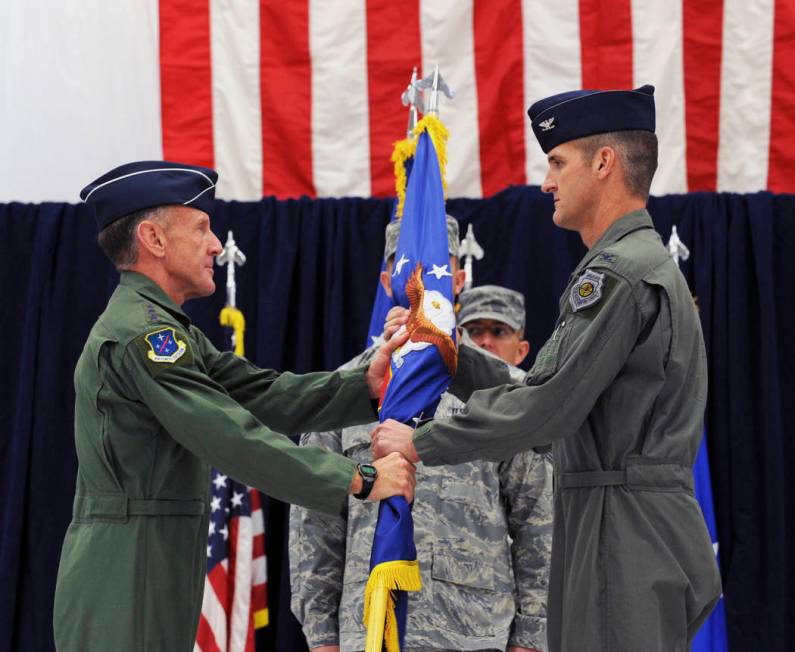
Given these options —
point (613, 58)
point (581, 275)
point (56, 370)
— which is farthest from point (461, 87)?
point (581, 275)

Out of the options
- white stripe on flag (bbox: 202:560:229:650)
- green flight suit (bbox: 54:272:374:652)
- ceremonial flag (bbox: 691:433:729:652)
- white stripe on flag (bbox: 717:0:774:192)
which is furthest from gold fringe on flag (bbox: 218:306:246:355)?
white stripe on flag (bbox: 717:0:774:192)

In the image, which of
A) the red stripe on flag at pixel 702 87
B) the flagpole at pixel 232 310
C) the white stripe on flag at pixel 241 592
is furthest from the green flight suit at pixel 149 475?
the red stripe on flag at pixel 702 87

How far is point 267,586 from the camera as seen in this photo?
4.80 metres

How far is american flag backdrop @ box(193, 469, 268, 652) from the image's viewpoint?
180 inches

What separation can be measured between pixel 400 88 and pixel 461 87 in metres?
0.30

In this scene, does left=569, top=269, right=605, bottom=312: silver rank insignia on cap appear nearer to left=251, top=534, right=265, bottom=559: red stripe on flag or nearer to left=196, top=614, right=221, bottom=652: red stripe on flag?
left=251, top=534, right=265, bottom=559: red stripe on flag

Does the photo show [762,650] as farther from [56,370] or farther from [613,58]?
[56,370]

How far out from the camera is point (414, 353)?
125 inches

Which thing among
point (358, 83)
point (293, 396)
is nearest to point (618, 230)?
point (293, 396)

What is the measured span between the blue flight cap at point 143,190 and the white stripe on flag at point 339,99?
233 cm

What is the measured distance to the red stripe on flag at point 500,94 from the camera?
5328 millimetres

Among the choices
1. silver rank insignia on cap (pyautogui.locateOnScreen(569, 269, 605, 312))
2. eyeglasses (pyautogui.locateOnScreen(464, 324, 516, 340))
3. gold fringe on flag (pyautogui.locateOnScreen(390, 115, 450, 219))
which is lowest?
silver rank insignia on cap (pyautogui.locateOnScreen(569, 269, 605, 312))

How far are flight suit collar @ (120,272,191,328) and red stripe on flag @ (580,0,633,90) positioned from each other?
9.70 ft

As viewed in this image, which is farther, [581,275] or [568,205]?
[568,205]
